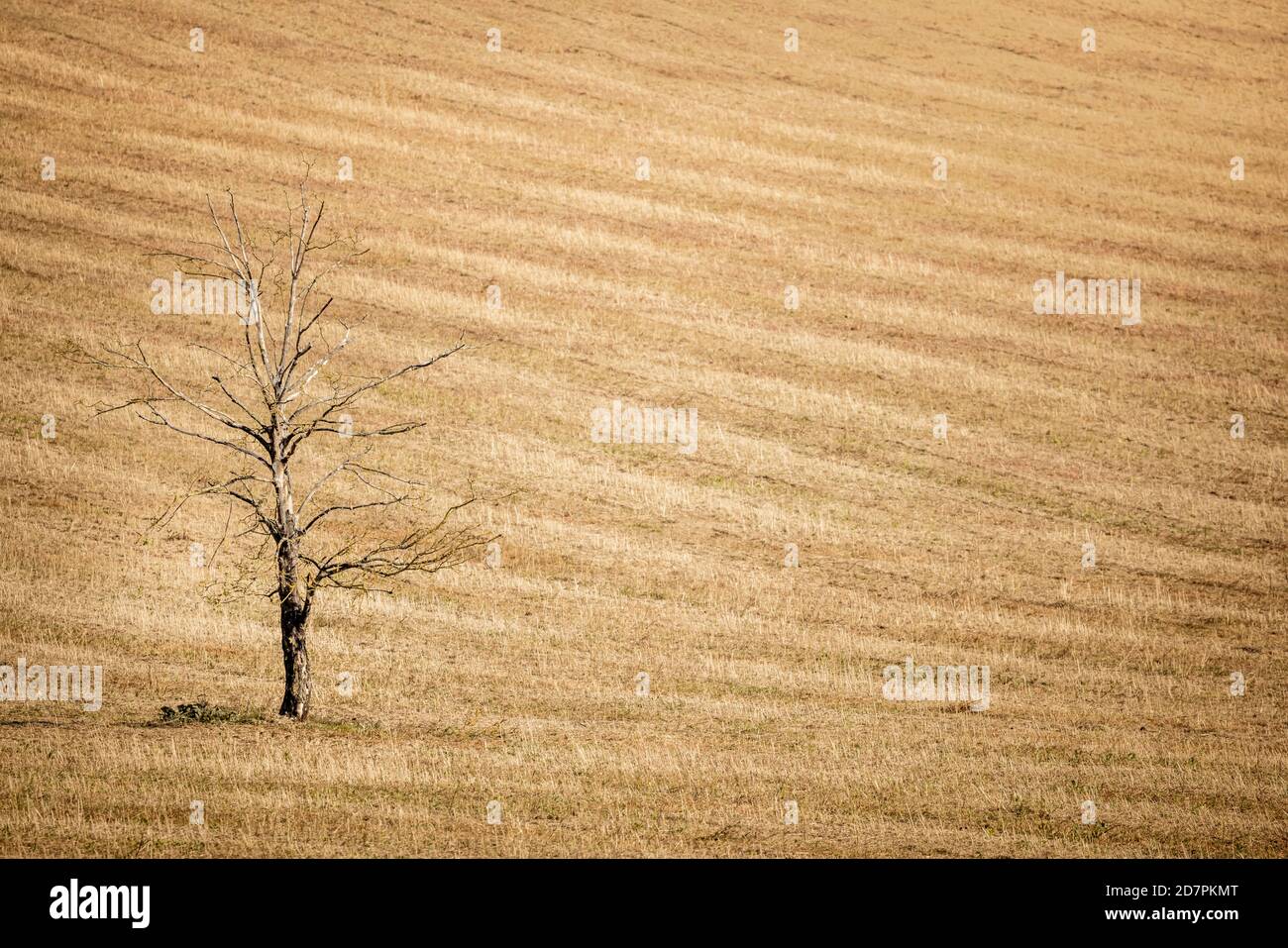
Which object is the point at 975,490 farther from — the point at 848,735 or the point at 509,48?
the point at 509,48

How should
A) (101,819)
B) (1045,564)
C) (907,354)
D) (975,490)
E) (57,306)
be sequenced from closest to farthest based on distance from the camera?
1. (101,819)
2. (1045,564)
3. (975,490)
4. (57,306)
5. (907,354)

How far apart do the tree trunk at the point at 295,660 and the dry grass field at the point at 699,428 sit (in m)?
0.51

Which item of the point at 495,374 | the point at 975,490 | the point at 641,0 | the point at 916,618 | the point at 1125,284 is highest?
the point at 641,0

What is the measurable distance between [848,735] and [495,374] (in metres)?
17.3

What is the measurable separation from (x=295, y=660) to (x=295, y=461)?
40.6ft

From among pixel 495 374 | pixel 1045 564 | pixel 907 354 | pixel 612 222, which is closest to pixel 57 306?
pixel 495 374

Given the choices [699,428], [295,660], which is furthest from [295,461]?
[295,660]

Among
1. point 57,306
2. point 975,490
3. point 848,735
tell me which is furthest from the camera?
point 57,306

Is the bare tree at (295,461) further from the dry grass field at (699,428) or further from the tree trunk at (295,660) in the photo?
the dry grass field at (699,428)

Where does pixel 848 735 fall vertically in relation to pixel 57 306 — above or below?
below

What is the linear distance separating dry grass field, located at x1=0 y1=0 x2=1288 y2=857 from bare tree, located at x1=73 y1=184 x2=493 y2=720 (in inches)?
37.6

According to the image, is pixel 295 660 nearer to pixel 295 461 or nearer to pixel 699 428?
pixel 295 461

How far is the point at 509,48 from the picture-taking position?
5459 centimetres

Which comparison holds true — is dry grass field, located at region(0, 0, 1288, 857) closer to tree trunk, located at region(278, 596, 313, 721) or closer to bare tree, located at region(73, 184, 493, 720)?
tree trunk, located at region(278, 596, 313, 721)
